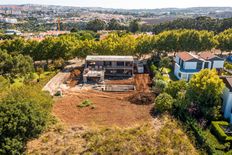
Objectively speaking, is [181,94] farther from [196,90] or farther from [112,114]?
[112,114]

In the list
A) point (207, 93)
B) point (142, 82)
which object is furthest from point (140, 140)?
point (142, 82)

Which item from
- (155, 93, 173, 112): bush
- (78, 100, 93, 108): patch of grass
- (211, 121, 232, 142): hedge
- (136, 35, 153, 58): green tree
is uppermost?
(136, 35, 153, 58): green tree

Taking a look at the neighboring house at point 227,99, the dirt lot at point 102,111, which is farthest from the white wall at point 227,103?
the dirt lot at point 102,111

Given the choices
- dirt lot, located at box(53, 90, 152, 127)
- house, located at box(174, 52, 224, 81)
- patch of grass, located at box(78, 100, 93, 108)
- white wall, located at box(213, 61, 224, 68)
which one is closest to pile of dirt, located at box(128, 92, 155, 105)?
dirt lot, located at box(53, 90, 152, 127)

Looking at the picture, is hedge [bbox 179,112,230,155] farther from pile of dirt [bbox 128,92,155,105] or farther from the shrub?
the shrub

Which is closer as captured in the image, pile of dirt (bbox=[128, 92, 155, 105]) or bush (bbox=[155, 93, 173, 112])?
bush (bbox=[155, 93, 173, 112])

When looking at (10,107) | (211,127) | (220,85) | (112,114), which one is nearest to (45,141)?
(10,107)

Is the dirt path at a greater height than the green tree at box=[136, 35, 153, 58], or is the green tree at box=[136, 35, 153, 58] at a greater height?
the green tree at box=[136, 35, 153, 58]
